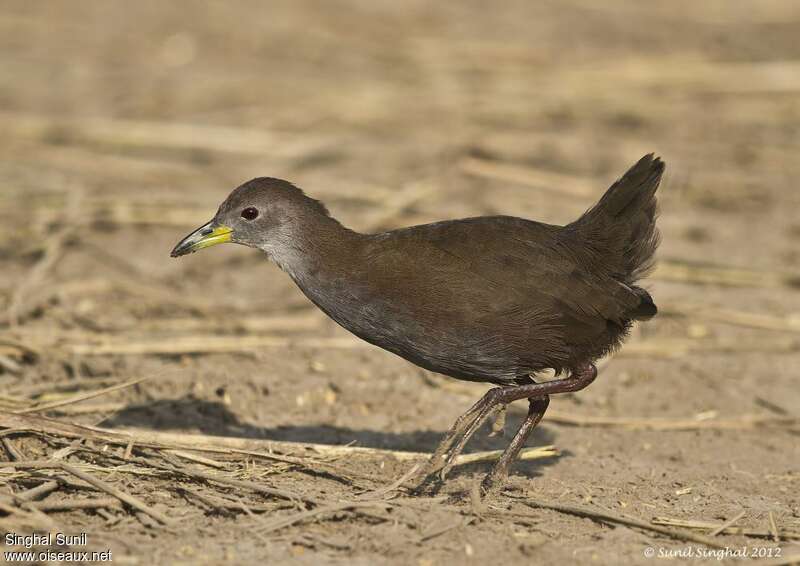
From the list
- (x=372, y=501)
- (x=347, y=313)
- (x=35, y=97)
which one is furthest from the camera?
(x=35, y=97)

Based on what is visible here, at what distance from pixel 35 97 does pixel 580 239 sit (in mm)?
7967

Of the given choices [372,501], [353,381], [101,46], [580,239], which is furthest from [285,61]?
[372,501]

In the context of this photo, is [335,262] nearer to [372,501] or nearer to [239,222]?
[239,222]

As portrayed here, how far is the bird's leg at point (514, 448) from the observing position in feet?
16.7

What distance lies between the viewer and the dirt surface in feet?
15.6

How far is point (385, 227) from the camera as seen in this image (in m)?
8.39

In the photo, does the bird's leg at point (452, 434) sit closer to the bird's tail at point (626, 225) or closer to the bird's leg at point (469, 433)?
the bird's leg at point (469, 433)

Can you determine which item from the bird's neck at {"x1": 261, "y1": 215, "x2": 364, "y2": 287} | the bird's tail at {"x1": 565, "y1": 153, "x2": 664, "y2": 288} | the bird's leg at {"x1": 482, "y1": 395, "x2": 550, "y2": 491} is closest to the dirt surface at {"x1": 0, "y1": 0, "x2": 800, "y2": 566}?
the bird's leg at {"x1": 482, "y1": 395, "x2": 550, "y2": 491}

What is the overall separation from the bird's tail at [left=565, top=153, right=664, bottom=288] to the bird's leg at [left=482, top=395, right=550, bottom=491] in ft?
2.35

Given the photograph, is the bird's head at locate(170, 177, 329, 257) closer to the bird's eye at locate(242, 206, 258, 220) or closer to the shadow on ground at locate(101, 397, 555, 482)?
the bird's eye at locate(242, 206, 258, 220)

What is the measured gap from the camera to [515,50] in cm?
1219

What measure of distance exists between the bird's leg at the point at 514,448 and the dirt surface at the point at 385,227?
125 mm

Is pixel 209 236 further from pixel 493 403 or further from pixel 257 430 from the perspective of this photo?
pixel 493 403

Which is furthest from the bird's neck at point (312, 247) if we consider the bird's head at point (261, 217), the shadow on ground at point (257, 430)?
the shadow on ground at point (257, 430)
